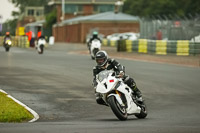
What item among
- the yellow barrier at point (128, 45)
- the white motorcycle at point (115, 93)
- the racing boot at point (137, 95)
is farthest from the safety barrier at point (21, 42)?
the white motorcycle at point (115, 93)

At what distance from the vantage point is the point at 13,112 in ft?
44.4

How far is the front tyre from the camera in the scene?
12203 mm

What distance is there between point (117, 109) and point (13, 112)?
231cm

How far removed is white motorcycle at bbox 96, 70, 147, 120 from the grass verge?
59.7 inches

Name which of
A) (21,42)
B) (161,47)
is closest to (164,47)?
(161,47)

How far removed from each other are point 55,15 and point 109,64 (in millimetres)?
105847

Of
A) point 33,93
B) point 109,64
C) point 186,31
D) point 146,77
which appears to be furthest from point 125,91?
point 186,31

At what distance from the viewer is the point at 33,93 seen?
733 inches

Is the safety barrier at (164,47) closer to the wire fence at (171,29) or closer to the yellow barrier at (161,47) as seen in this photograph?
the yellow barrier at (161,47)

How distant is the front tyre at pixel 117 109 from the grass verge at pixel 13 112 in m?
1.78

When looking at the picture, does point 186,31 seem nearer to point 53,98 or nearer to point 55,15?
point 53,98

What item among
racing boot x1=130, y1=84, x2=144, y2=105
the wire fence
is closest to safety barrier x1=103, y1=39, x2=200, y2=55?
the wire fence

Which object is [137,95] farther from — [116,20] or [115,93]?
[116,20]

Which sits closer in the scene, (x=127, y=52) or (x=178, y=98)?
(x=178, y=98)
